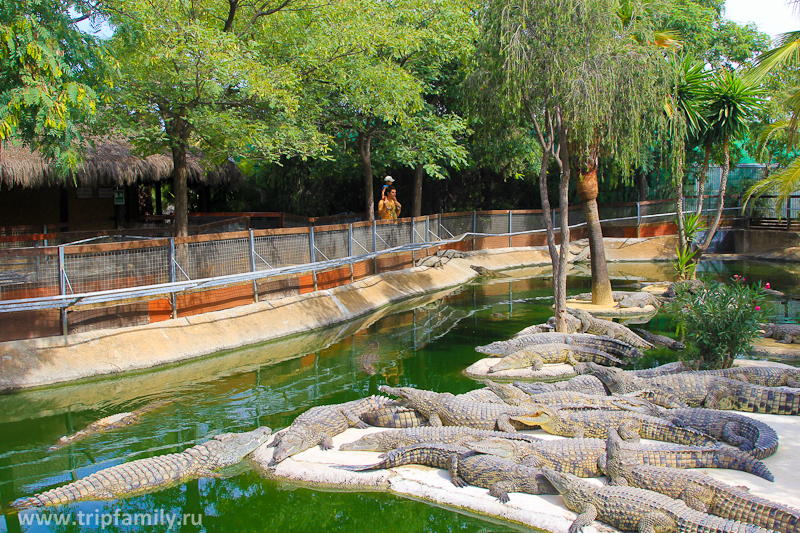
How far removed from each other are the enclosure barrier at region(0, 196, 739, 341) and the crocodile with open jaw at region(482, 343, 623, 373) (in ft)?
15.2

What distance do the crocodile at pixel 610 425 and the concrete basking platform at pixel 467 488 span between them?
16 cm

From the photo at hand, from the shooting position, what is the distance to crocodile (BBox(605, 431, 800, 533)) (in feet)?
12.6

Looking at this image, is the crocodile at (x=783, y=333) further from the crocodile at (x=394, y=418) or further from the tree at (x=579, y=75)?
the crocodile at (x=394, y=418)

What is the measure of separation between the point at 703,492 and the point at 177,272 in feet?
26.0

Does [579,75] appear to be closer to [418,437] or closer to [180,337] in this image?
[418,437]

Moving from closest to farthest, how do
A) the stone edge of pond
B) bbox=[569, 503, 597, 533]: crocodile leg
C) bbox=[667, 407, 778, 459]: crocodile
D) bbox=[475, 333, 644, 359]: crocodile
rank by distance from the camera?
bbox=[569, 503, 597, 533]: crocodile leg → bbox=[667, 407, 778, 459]: crocodile → the stone edge of pond → bbox=[475, 333, 644, 359]: crocodile

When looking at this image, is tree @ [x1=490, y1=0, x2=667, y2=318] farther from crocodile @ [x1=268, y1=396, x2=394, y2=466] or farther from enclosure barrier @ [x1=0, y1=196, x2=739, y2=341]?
enclosure barrier @ [x1=0, y1=196, x2=739, y2=341]

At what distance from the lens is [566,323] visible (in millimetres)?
9586

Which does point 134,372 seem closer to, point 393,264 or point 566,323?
point 566,323

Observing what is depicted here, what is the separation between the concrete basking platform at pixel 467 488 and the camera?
434cm

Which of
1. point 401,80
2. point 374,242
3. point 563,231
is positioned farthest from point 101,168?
point 563,231

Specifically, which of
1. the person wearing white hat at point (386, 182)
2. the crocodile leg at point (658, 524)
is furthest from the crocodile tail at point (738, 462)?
the person wearing white hat at point (386, 182)

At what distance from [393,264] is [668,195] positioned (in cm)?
1284

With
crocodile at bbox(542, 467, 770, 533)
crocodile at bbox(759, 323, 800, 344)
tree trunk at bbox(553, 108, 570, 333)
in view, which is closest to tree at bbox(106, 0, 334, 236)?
tree trunk at bbox(553, 108, 570, 333)
